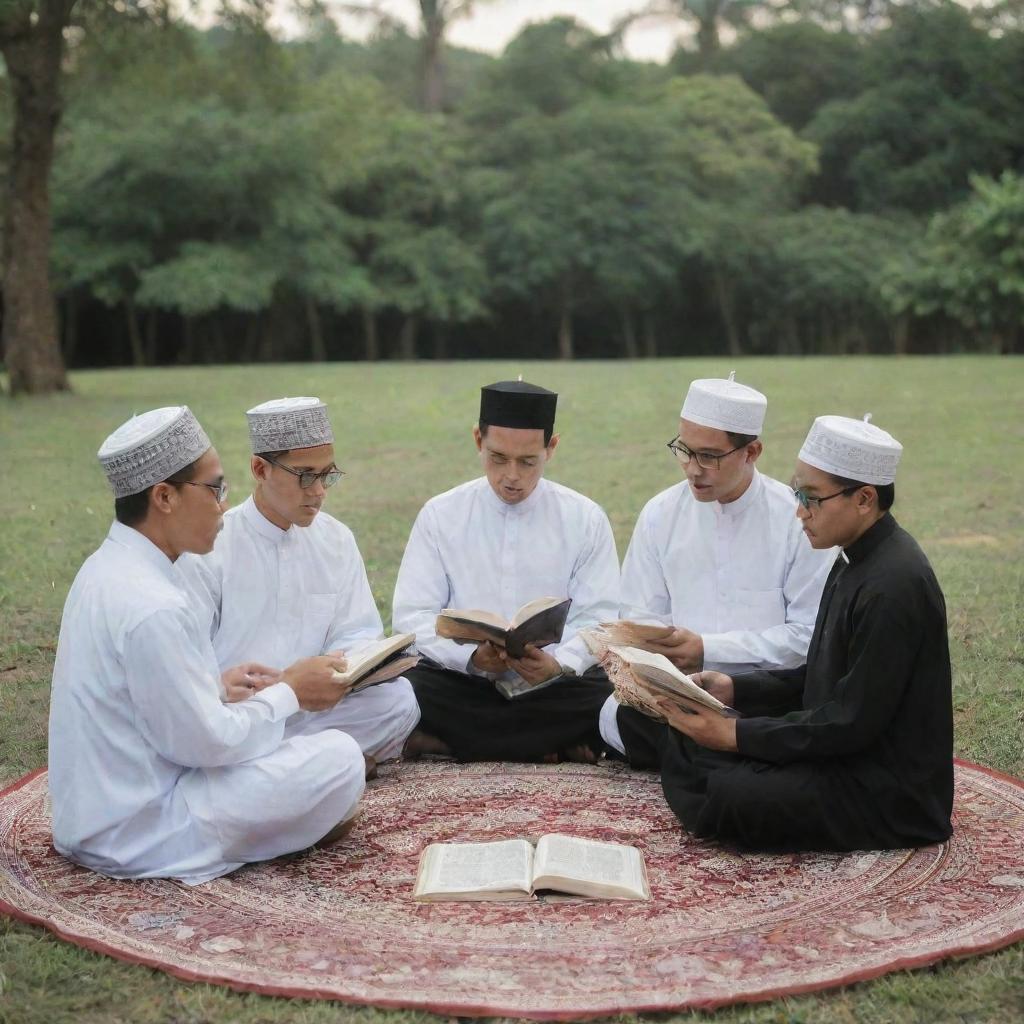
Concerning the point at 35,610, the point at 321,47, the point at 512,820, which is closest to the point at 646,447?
the point at 35,610

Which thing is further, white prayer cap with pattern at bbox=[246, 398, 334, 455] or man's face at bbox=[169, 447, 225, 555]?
white prayer cap with pattern at bbox=[246, 398, 334, 455]

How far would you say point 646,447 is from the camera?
511 inches

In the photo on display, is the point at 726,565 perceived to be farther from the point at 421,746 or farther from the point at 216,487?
the point at 216,487

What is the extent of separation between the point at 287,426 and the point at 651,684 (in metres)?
1.55

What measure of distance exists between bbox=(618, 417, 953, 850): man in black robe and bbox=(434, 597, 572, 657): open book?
0.57 meters

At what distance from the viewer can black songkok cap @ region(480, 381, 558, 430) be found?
5016 millimetres

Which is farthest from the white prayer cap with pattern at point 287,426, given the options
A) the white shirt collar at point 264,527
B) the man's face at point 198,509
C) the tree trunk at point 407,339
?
the tree trunk at point 407,339

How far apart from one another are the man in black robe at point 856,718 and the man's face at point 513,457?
1.28 m

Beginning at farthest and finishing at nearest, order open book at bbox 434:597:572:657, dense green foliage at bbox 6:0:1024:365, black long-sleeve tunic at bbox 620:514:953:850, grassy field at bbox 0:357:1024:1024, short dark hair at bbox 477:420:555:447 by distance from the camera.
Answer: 1. dense green foliage at bbox 6:0:1024:365
2. short dark hair at bbox 477:420:555:447
3. open book at bbox 434:597:572:657
4. black long-sleeve tunic at bbox 620:514:953:850
5. grassy field at bbox 0:357:1024:1024

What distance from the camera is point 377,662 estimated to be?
4.10 m

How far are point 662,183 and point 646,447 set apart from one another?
21838 millimetres

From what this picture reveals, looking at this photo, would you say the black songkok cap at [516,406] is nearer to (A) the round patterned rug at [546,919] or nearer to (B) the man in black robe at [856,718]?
(B) the man in black robe at [856,718]

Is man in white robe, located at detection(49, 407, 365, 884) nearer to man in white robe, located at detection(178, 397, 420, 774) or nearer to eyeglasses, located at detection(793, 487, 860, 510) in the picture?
man in white robe, located at detection(178, 397, 420, 774)

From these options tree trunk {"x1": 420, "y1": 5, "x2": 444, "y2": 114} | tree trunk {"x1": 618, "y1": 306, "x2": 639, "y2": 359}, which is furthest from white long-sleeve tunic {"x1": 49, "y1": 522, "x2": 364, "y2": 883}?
tree trunk {"x1": 420, "y1": 5, "x2": 444, "y2": 114}
